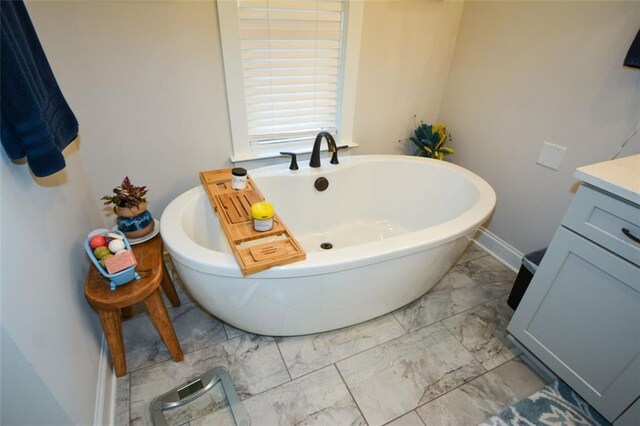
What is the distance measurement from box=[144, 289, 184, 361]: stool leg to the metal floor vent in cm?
14

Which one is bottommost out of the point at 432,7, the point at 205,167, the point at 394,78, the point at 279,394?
the point at 279,394

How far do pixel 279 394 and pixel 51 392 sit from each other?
759 millimetres

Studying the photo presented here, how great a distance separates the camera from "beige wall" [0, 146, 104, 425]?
2.31 feet

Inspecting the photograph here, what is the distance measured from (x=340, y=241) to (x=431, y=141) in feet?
3.03

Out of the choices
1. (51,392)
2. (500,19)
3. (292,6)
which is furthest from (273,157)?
(500,19)

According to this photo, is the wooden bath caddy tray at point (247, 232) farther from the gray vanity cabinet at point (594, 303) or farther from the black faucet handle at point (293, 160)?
the gray vanity cabinet at point (594, 303)

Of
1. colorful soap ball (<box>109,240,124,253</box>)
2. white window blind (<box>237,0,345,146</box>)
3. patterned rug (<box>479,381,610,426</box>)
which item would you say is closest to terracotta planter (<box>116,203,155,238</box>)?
colorful soap ball (<box>109,240,124,253</box>)

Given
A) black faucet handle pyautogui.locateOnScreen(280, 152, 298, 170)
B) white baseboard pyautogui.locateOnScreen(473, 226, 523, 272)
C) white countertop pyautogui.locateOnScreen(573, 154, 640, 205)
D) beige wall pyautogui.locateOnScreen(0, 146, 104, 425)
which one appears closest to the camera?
beige wall pyautogui.locateOnScreen(0, 146, 104, 425)

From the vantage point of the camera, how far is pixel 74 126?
1.04 meters

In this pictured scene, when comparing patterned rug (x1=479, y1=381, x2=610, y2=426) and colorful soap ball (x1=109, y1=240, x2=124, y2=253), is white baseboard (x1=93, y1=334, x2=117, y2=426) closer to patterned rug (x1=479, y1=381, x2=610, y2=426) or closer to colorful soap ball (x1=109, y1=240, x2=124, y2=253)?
colorful soap ball (x1=109, y1=240, x2=124, y2=253)

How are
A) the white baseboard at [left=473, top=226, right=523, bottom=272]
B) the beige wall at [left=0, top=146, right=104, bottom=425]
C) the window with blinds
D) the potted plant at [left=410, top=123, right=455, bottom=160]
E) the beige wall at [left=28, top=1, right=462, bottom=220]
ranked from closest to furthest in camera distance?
the beige wall at [left=0, top=146, right=104, bottom=425] → the beige wall at [left=28, top=1, right=462, bottom=220] → the window with blinds → the white baseboard at [left=473, top=226, right=523, bottom=272] → the potted plant at [left=410, top=123, right=455, bottom=160]

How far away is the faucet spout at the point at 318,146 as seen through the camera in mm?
1693

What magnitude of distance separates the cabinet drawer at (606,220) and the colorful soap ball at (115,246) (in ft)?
5.41

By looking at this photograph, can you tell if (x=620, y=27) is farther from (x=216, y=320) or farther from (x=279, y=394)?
(x=216, y=320)
